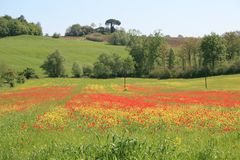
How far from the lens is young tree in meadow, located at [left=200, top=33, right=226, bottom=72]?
10350 cm

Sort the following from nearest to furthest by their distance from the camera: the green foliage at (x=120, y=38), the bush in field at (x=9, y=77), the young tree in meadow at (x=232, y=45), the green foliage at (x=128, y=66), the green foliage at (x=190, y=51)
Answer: the bush in field at (x=9, y=77) < the young tree in meadow at (x=232, y=45) < the green foliage at (x=190, y=51) < the green foliage at (x=128, y=66) < the green foliage at (x=120, y=38)

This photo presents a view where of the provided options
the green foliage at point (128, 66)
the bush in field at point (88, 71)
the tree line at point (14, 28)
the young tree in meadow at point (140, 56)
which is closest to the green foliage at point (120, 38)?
the tree line at point (14, 28)

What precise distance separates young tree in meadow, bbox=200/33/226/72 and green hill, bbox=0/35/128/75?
45904 mm

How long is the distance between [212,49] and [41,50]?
262ft

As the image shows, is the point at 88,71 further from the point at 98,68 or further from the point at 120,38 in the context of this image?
the point at 120,38

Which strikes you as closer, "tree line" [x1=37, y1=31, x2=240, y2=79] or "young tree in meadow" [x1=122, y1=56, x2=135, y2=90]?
"tree line" [x1=37, y1=31, x2=240, y2=79]

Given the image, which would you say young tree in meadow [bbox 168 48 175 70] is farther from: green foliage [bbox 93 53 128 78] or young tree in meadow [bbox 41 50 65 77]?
young tree in meadow [bbox 41 50 65 77]

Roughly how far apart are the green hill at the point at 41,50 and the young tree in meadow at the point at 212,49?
45904mm

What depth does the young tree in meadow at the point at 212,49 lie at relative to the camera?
104m

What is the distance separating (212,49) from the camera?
342 feet

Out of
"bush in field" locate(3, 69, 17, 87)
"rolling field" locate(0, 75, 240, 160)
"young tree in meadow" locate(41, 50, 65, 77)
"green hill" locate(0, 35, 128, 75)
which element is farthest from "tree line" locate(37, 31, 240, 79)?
→ "rolling field" locate(0, 75, 240, 160)

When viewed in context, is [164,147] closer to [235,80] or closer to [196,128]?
[196,128]

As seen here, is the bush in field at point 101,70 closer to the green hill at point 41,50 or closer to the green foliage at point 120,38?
the green hill at point 41,50

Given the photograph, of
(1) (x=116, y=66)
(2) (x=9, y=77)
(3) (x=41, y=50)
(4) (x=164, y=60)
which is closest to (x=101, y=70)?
(1) (x=116, y=66)
